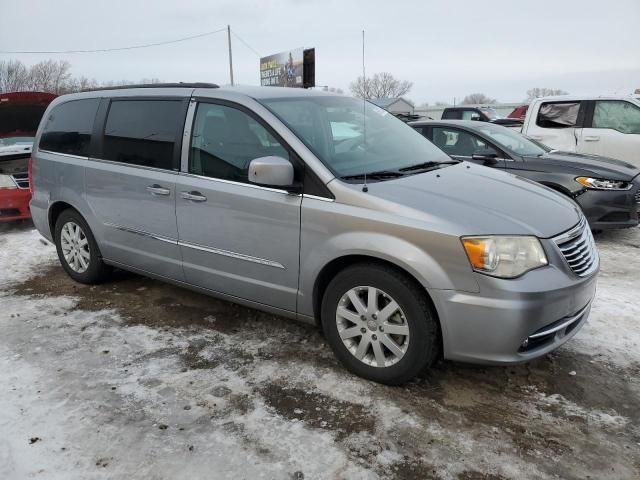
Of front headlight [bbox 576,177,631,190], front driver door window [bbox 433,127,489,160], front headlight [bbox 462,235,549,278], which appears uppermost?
front driver door window [bbox 433,127,489,160]

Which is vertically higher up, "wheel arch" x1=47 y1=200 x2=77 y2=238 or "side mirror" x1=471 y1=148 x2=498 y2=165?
"side mirror" x1=471 y1=148 x2=498 y2=165

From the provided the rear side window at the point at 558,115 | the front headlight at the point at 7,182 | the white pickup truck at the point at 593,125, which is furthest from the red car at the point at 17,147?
the white pickup truck at the point at 593,125

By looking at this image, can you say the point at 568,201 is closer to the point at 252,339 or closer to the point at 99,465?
the point at 252,339

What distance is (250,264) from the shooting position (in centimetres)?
344

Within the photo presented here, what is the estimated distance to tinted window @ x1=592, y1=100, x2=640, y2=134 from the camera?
27.0 feet

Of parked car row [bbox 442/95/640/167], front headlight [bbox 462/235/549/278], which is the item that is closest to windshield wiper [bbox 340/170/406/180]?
front headlight [bbox 462/235/549/278]

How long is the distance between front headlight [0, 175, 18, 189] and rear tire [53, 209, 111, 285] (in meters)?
2.52

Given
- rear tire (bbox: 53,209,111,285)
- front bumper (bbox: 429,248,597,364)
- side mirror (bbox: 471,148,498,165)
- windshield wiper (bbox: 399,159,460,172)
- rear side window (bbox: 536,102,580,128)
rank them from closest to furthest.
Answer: front bumper (bbox: 429,248,597,364)
windshield wiper (bbox: 399,159,460,172)
rear tire (bbox: 53,209,111,285)
side mirror (bbox: 471,148,498,165)
rear side window (bbox: 536,102,580,128)

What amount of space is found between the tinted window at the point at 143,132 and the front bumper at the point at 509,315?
7.49 feet

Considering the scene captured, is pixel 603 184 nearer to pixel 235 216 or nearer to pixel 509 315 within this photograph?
pixel 509 315

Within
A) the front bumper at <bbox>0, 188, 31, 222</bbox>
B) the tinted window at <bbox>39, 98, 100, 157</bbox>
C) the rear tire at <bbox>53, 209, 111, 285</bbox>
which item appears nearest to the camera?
the tinted window at <bbox>39, 98, 100, 157</bbox>

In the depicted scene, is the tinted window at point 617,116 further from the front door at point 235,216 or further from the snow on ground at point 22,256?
the snow on ground at point 22,256

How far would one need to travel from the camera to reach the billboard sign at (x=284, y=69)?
1505 inches

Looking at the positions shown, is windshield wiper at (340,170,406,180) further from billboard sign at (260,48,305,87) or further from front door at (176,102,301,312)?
billboard sign at (260,48,305,87)
